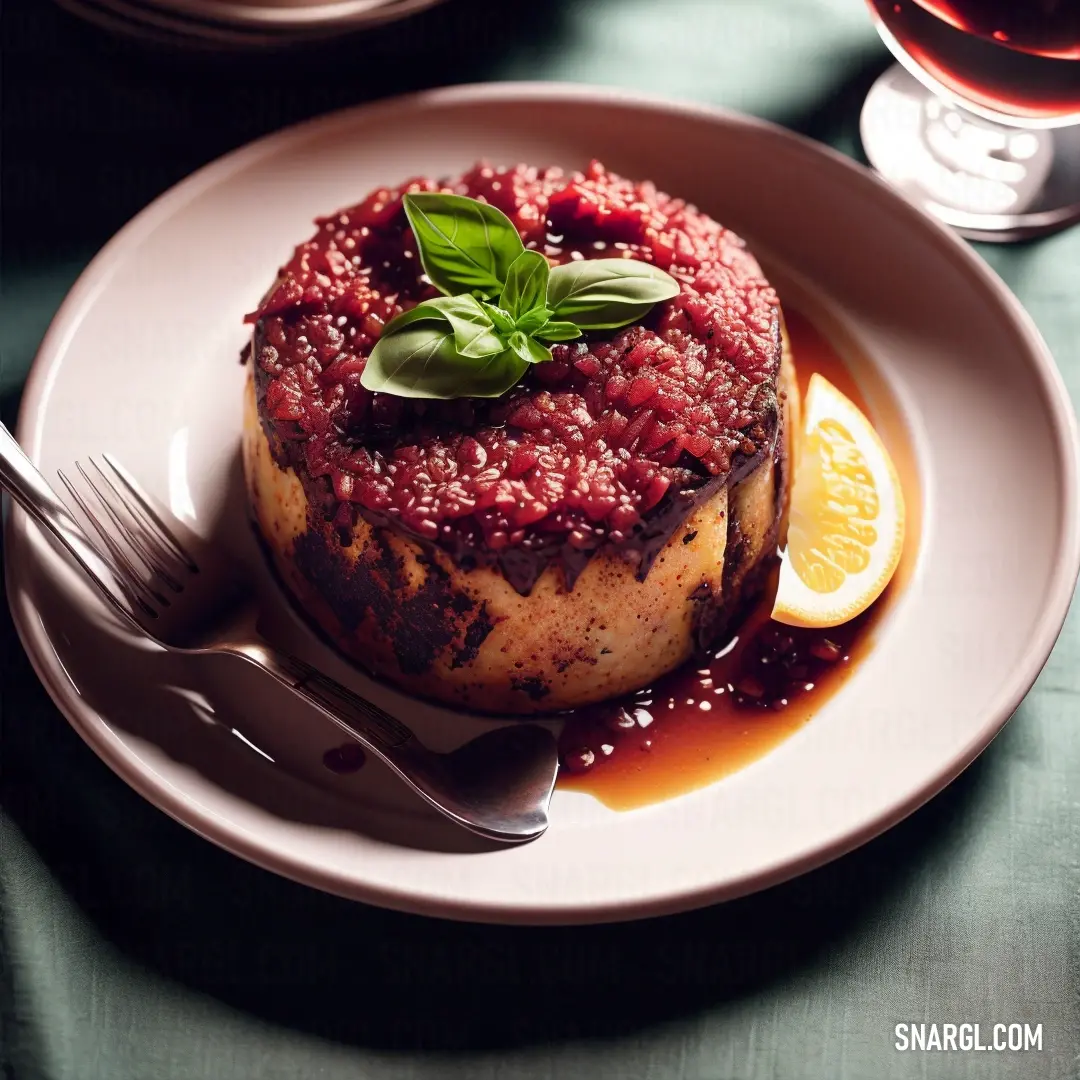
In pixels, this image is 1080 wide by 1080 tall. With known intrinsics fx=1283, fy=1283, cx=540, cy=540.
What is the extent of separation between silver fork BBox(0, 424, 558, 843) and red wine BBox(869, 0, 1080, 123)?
2.46 m

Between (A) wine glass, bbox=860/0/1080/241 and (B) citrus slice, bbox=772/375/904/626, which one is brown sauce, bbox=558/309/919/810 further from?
(A) wine glass, bbox=860/0/1080/241

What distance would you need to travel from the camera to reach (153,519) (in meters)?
3.42

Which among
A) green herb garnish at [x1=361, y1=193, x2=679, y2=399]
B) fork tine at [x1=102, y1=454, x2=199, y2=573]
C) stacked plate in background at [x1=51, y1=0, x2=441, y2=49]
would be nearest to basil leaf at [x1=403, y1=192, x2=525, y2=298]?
green herb garnish at [x1=361, y1=193, x2=679, y2=399]

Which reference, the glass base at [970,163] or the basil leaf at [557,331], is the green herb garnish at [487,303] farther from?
the glass base at [970,163]

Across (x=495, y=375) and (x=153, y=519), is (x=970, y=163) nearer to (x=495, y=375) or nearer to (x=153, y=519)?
(x=495, y=375)

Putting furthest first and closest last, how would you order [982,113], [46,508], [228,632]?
[982,113], [228,632], [46,508]

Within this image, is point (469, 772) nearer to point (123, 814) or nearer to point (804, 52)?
point (123, 814)

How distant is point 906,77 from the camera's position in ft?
15.9

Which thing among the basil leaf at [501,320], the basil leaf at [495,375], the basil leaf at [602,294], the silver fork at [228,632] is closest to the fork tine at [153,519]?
the silver fork at [228,632]

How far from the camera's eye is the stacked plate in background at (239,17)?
14.2ft

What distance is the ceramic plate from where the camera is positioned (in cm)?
288

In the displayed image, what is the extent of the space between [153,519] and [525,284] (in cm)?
117

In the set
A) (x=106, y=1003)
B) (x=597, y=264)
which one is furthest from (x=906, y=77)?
(x=106, y=1003)

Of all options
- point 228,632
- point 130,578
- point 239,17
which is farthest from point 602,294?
point 239,17
